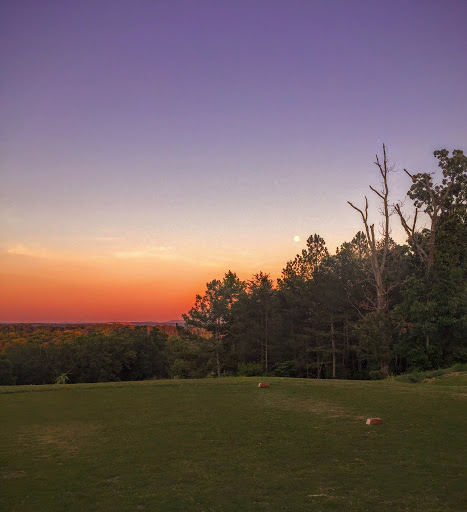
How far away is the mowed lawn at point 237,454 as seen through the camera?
571 centimetres

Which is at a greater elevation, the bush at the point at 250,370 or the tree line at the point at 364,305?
the tree line at the point at 364,305

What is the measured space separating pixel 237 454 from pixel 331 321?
3640 centimetres

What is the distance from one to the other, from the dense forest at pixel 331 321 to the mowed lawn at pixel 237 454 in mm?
20216

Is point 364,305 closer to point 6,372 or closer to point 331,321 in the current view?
point 331,321

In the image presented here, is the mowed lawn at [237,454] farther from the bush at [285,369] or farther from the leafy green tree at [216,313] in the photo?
the leafy green tree at [216,313]

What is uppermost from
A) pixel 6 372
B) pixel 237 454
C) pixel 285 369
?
pixel 237 454

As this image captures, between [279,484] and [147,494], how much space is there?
1.88m

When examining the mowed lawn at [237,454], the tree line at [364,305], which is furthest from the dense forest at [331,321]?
the mowed lawn at [237,454]

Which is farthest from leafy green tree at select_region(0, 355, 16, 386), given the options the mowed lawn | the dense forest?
the mowed lawn

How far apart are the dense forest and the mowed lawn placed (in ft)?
66.3

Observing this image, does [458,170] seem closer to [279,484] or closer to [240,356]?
[240,356]

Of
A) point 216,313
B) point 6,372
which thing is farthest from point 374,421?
point 6,372

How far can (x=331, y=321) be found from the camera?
42.7m

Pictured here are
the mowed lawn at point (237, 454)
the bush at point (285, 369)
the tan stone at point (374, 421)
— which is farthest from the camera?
the bush at point (285, 369)
